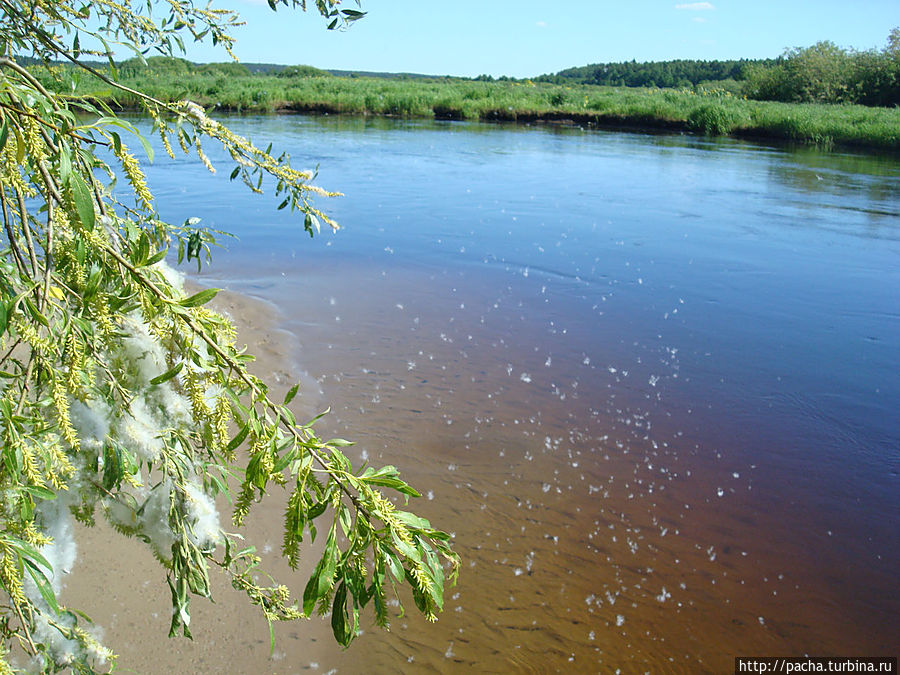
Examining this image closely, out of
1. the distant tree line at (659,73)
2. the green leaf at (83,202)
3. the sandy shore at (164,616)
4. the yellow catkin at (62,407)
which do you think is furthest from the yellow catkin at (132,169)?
the distant tree line at (659,73)

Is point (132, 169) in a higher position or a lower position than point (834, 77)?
lower

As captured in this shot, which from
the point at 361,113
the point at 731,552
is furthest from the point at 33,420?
the point at 361,113

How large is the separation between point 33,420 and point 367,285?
333 inches

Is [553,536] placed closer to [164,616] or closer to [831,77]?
[164,616]

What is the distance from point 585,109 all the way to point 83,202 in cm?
4251

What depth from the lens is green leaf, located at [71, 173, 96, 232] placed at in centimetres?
117

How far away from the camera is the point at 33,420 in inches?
49.0

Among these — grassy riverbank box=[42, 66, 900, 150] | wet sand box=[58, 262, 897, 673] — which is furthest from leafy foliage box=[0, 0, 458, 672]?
grassy riverbank box=[42, 66, 900, 150]

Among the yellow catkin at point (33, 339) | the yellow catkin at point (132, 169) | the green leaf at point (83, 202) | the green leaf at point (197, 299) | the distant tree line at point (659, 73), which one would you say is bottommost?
the yellow catkin at point (33, 339)

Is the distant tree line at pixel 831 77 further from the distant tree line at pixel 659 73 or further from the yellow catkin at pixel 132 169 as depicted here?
the distant tree line at pixel 659 73

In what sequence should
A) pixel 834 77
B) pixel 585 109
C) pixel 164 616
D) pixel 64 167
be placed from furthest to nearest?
pixel 834 77, pixel 585 109, pixel 164 616, pixel 64 167

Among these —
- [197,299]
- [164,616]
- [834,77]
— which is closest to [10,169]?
[197,299]

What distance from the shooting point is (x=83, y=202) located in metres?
1.18

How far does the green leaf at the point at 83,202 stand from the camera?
1.17m
